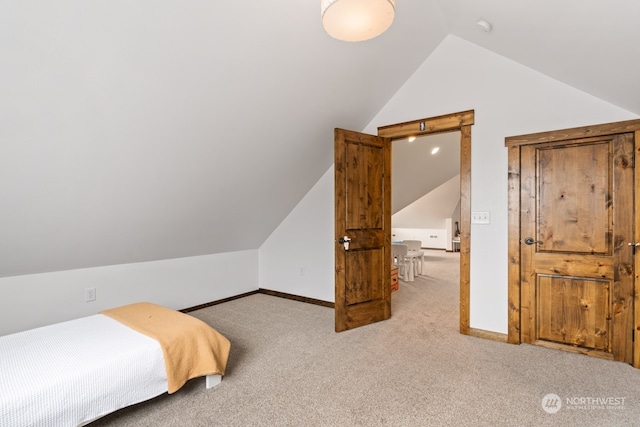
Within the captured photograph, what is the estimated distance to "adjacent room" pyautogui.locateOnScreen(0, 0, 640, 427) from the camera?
1819 mm

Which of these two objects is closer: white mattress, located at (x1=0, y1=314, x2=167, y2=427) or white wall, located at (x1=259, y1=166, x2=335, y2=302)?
white mattress, located at (x1=0, y1=314, x2=167, y2=427)

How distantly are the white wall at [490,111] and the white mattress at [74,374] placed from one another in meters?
2.85

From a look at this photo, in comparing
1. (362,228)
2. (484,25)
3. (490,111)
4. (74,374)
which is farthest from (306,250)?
(484,25)

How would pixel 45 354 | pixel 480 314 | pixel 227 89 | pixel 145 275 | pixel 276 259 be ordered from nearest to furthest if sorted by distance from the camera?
1. pixel 45 354
2. pixel 227 89
3. pixel 480 314
4. pixel 145 275
5. pixel 276 259

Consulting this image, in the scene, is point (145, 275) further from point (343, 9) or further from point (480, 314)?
point (480, 314)

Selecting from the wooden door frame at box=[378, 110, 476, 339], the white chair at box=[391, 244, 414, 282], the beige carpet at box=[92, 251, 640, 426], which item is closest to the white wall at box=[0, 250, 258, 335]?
the beige carpet at box=[92, 251, 640, 426]

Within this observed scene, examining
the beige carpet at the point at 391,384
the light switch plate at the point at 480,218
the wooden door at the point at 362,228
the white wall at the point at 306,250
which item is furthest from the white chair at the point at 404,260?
the light switch plate at the point at 480,218

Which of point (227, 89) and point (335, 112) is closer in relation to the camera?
point (227, 89)

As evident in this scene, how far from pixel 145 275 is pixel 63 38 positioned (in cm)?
261

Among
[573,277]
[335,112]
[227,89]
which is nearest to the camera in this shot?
[227,89]

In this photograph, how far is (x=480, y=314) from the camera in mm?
3084

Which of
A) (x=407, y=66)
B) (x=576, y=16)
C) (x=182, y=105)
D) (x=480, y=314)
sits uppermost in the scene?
(x=407, y=66)

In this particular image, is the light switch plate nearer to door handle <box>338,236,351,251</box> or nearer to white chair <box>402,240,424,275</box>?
door handle <box>338,236,351,251</box>

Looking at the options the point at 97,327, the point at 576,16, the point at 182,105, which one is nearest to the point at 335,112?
the point at 182,105
